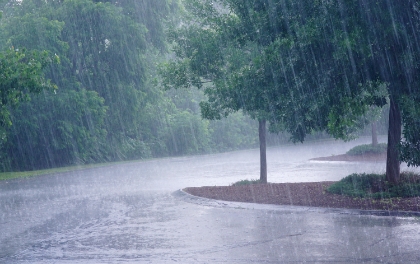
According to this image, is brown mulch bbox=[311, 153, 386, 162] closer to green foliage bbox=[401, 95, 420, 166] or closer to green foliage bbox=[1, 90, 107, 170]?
green foliage bbox=[1, 90, 107, 170]

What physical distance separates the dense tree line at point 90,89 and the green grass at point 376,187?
18391 millimetres

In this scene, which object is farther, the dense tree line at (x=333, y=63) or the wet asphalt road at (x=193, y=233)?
the dense tree line at (x=333, y=63)

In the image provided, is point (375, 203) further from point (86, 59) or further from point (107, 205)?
point (86, 59)

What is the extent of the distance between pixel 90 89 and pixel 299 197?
3045cm

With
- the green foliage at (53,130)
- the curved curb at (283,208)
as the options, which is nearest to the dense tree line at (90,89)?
the green foliage at (53,130)

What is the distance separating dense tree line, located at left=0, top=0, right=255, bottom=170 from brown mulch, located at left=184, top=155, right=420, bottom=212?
1573cm

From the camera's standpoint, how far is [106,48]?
43875mm

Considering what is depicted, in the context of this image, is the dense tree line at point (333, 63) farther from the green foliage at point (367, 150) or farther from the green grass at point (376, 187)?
the green foliage at point (367, 150)

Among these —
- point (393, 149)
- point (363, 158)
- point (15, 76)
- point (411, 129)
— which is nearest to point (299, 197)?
point (393, 149)

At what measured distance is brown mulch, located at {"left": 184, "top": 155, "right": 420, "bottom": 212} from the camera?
12969 mm

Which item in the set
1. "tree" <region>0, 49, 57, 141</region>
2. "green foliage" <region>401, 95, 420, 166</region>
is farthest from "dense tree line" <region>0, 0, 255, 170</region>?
"green foliage" <region>401, 95, 420, 166</region>

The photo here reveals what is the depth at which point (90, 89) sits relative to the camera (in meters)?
42.5

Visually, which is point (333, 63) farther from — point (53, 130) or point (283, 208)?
point (53, 130)

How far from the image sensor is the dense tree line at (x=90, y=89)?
3581 cm
